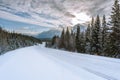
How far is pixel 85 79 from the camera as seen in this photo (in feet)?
20.1

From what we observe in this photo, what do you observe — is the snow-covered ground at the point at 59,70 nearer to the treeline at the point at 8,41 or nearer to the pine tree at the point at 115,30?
the pine tree at the point at 115,30

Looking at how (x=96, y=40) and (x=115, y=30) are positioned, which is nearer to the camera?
(x=115, y=30)

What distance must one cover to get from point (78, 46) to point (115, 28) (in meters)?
25.4

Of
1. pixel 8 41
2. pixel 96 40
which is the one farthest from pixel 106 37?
pixel 8 41

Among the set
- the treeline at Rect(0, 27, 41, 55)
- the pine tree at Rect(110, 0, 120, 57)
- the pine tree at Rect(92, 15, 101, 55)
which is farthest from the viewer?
the treeline at Rect(0, 27, 41, 55)

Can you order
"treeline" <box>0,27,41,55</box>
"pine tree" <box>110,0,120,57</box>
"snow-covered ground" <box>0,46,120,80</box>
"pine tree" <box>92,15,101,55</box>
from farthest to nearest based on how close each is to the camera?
"treeline" <box>0,27,41,55</box> < "pine tree" <box>92,15,101,55</box> < "pine tree" <box>110,0,120,57</box> < "snow-covered ground" <box>0,46,120,80</box>

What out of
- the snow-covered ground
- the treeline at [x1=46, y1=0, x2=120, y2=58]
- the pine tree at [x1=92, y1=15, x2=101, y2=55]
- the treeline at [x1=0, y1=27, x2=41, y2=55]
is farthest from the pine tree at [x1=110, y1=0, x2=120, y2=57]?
the treeline at [x1=0, y1=27, x2=41, y2=55]

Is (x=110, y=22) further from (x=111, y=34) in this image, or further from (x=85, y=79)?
(x=85, y=79)

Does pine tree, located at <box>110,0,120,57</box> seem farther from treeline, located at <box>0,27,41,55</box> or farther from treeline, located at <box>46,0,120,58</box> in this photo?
treeline, located at <box>0,27,41,55</box>

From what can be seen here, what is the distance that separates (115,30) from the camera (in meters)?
27.5

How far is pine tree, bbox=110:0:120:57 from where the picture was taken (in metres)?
26.3

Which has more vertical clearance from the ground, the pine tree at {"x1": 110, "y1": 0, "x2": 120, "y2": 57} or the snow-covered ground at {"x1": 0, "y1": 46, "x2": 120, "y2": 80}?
the pine tree at {"x1": 110, "y1": 0, "x2": 120, "y2": 57}

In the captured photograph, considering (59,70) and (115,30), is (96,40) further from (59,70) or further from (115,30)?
(59,70)

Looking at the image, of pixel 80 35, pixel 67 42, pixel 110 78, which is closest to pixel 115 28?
pixel 110 78
